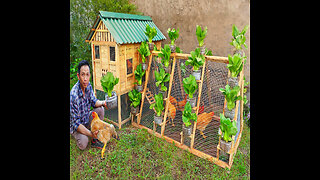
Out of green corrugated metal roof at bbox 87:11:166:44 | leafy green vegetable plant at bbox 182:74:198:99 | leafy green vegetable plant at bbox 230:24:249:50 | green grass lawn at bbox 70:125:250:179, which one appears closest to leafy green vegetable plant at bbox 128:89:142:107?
green grass lawn at bbox 70:125:250:179

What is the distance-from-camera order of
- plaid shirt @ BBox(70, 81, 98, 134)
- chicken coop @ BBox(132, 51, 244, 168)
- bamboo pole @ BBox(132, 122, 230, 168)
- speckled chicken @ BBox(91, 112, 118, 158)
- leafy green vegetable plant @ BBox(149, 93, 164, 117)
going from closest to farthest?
plaid shirt @ BBox(70, 81, 98, 134) < speckled chicken @ BBox(91, 112, 118, 158) < bamboo pole @ BBox(132, 122, 230, 168) < chicken coop @ BBox(132, 51, 244, 168) < leafy green vegetable plant @ BBox(149, 93, 164, 117)

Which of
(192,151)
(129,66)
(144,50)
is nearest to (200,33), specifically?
(144,50)

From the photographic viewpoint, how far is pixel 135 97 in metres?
3.05

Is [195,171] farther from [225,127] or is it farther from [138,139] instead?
[138,139]

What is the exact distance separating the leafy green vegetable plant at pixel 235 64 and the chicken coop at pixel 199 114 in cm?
24

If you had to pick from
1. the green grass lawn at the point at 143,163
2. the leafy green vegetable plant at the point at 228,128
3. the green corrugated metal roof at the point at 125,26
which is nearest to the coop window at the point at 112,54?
the green corrugated metal roof at the point at 125,26

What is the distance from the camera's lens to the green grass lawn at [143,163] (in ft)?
6.91

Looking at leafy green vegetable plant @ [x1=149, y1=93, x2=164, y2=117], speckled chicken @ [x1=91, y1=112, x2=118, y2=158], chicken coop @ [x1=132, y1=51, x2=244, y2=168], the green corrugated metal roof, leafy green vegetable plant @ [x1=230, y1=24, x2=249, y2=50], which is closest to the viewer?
speckled chicken @ [x1=91, y1=112, x2=118, y2=158]

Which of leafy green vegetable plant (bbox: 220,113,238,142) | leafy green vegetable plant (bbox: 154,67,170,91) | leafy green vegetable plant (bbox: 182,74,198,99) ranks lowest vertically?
leafy green vegetable plant (bbox: 220,113,238,142)

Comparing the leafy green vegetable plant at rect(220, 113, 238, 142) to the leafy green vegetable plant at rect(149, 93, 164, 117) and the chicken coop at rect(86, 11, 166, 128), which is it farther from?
the chicken coop at rect(86, 11, 166, 128)

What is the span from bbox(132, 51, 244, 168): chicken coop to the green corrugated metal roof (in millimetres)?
390

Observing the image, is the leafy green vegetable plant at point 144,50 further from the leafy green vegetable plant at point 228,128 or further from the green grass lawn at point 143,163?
the leafy green vegetable plant at point 228,128

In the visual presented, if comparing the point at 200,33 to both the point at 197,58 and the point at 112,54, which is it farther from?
the point at 112,54

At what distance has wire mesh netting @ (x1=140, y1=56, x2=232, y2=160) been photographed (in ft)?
9.48
